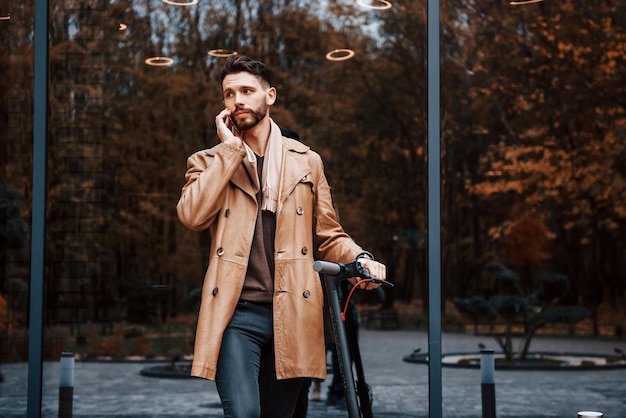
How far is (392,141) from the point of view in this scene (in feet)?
26.6

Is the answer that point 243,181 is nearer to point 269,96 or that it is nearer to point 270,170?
point 270,170

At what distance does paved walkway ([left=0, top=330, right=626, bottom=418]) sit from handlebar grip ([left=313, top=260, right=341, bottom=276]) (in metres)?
4.32

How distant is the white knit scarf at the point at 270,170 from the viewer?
327cm

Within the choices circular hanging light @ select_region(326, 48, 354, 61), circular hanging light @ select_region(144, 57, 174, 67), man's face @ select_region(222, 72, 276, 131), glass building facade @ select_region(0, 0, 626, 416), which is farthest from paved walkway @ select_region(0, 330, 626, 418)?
man's face @ select_region(222, 72, 276, 131)

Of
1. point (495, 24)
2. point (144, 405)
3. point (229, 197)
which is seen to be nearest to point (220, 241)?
point (229, 197)

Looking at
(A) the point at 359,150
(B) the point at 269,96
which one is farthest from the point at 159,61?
(B) the point at 269,96

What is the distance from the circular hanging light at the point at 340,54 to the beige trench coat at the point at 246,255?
490 cm

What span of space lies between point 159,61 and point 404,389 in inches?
140

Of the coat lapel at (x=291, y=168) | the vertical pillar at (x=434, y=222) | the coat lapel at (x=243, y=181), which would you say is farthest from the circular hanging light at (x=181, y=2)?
the coat lapel at (x=243, y=181)

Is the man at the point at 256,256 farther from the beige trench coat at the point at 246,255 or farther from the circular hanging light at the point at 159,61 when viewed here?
the circular hanging light at the point at 159,61

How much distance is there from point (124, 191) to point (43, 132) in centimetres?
345

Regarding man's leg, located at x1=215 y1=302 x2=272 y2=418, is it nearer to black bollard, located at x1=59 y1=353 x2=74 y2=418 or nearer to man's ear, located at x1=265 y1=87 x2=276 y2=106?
man's ear, located at x1=265 y1=87 x2=276 y2=106

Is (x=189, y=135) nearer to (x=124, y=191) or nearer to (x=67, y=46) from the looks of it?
(x=124, y=191)

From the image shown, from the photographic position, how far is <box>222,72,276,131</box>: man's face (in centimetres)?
329
